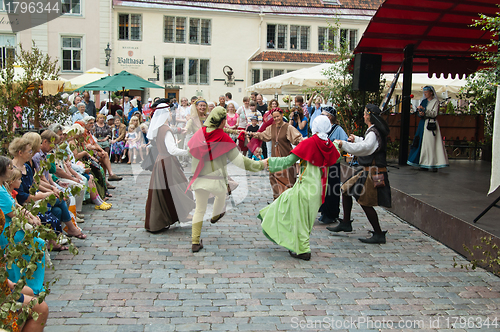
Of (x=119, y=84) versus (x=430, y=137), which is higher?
(x=119, y=84)

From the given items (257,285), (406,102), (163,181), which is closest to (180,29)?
(406,102)

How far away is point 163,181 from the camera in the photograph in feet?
22.2

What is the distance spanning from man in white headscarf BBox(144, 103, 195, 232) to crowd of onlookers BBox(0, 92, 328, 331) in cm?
59

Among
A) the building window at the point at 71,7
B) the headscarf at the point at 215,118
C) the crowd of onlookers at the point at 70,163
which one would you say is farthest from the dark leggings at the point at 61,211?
the building window at the point at 71,7

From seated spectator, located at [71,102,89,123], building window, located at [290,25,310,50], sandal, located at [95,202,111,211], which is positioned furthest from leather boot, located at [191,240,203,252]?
building window, located at [290,25,310,50]

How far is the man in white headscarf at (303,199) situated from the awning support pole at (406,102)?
6.10 meters

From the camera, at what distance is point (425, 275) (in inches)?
206

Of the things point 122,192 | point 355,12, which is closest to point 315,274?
point 122,192

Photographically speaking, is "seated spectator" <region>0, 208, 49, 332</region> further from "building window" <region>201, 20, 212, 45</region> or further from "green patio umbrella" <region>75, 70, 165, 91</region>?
"building window" <region>201, 20, 212, 45</region>

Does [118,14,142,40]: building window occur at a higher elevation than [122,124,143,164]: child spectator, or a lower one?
higher

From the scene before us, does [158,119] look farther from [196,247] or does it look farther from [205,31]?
[205,31]

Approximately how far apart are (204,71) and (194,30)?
2.74 meters

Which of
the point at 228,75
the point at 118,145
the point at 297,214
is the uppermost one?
the point at 228,75

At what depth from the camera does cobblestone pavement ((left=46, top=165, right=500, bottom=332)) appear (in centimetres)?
401
